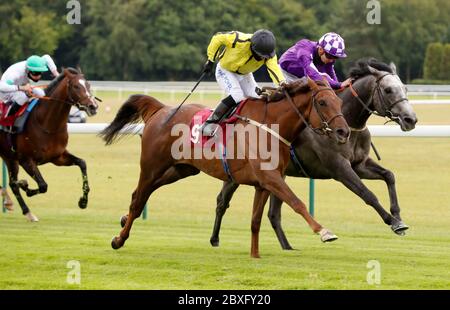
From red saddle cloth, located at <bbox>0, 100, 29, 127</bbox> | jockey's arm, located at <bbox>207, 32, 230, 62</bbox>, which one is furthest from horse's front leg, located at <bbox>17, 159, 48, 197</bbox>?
jockey's arm, located at <bbox>207, 32, 230, 62</bbox>

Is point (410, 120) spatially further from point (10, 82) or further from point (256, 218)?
point (10, 82)

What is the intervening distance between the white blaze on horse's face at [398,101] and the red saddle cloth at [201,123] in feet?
4.22

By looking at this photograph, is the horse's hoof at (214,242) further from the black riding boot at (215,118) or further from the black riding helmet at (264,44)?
the black riding helmet at (264,44)

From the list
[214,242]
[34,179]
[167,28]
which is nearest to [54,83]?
[34,179]

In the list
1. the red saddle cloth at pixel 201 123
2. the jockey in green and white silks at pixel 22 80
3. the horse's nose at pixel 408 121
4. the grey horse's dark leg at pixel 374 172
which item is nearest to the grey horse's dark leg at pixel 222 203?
the red saddle cloth at pixel 201 123

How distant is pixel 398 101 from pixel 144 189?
2.26m

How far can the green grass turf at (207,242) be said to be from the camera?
7.32 meters

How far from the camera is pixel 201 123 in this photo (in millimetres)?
8781

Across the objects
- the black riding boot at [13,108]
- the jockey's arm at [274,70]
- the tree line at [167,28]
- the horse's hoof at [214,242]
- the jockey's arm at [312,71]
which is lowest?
the tree line at [167,28]

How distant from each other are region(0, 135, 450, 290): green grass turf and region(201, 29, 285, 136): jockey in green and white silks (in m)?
1.22

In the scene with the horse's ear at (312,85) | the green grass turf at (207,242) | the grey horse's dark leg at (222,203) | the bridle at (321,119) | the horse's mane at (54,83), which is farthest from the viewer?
the horse's mane at (54,83)

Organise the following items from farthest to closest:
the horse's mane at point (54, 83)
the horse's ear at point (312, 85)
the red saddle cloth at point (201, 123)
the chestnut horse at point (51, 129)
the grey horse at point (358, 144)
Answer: the horse's mane at point (54, 83) < the chestnut horse at point (51, 129) < the grey horse at point (358, 144) < the red saddle cloth at point (201, 123) < the horse's ear at point (312, 85)

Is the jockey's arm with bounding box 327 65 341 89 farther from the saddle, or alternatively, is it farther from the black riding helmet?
the saddle

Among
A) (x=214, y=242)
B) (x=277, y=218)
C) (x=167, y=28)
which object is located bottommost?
(x=167, y=28)
